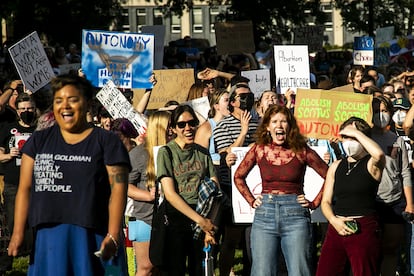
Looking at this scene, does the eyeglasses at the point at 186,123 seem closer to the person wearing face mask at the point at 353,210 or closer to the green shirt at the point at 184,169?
the green shirt at the point at 184,169

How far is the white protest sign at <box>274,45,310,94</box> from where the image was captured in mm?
13781

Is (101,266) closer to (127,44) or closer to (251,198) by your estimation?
(251,198)

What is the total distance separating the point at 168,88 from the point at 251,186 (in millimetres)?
4226

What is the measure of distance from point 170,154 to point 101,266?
214cm

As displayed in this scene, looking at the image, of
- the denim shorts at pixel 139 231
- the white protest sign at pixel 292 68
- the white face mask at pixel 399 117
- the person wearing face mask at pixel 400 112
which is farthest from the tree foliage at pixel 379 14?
the denim shorts at pixel 139 231

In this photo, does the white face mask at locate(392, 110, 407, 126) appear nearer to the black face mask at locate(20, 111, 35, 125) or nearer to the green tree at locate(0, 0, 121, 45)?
the black face mask at locate(20, 111, 35, 125)

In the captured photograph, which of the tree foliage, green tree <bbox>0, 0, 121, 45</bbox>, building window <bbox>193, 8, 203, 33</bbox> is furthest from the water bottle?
building window <bbox>193, 8, 203, 33</bbox>

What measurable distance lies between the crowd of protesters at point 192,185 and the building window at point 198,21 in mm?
80793

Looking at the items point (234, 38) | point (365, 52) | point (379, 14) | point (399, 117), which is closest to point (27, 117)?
point (399, 117)

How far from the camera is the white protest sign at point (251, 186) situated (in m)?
9.95

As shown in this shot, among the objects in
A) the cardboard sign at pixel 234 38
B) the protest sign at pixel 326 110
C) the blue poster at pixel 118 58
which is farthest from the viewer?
the cardboard sign at pixel 234 38

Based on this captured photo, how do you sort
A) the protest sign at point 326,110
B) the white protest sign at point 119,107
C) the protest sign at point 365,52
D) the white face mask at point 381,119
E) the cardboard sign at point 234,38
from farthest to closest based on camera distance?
the protest sign at point 365,52 → the cardboard sign at point 234,38 → the white protest sign at point 119,107 → the protest sign at point 326,110 → the white face mask at point 381,119

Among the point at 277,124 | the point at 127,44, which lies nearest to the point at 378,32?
the point at 127,44

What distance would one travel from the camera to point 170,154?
905 centimetres
